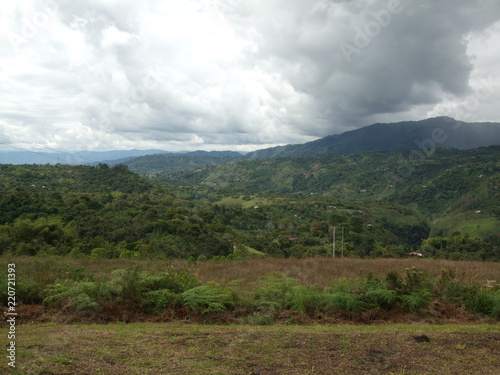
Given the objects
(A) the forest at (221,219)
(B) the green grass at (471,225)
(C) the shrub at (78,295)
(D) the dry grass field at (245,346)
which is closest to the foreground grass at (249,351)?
(D) the dry grass field at (245,346)

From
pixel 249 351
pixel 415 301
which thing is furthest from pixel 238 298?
pixel 415 301

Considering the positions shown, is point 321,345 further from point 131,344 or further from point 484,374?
point 131,344

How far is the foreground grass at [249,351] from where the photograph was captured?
4750 millimetres

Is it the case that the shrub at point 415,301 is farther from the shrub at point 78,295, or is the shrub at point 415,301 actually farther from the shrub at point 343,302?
the shrub at point 78,295

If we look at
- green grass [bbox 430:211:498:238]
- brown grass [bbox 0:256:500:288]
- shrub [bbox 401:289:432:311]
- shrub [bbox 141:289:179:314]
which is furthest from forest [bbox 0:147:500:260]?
shrub [bbox 401:289:432:311]

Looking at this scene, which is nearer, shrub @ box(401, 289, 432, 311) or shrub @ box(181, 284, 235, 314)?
shrub @ box(181, 284, 235, 314)

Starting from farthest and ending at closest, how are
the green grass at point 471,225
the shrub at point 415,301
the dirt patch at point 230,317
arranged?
1. the green grass at point 471,225
2. the shrub at point 415,301
3. the dirt patch at point 230,317

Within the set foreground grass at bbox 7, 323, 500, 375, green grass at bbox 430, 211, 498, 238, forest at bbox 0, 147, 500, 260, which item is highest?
foreground grass at bbox 7, 323, 500, 375

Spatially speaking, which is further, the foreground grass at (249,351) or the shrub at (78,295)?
the shrub at (78,295)

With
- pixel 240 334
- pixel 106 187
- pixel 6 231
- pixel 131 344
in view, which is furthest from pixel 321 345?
pixel 106 187

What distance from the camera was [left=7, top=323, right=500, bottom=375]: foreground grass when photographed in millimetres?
4750

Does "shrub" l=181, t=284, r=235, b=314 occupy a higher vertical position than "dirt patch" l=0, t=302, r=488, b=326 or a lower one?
higher

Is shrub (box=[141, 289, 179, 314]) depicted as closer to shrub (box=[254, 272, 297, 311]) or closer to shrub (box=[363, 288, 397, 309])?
shrub (box=[254, 272, 297, 311])

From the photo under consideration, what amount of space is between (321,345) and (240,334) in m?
1.52
